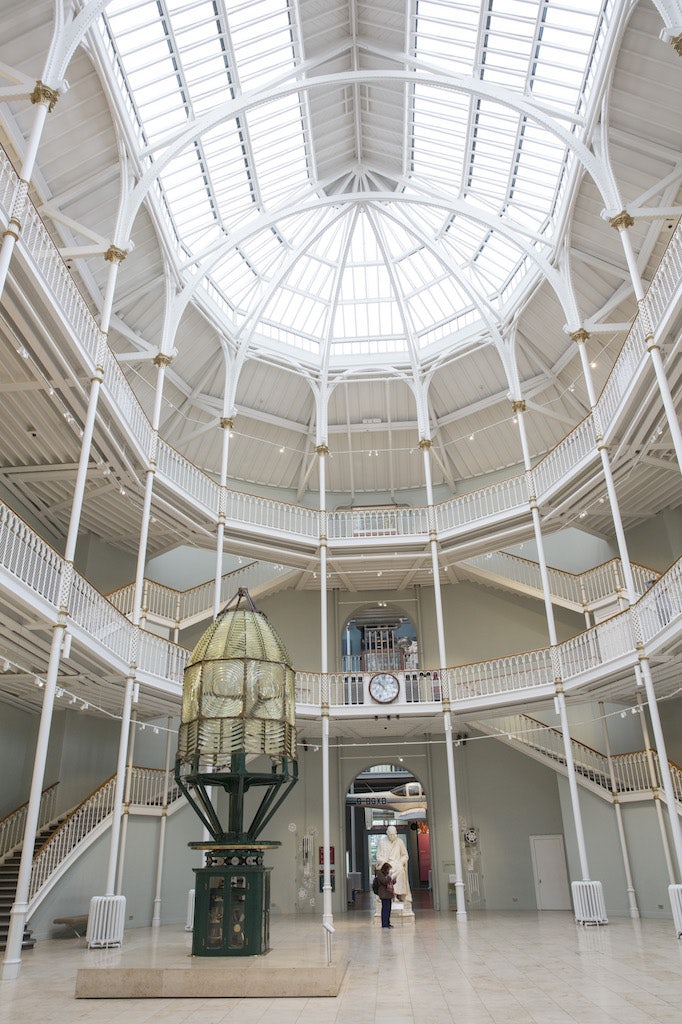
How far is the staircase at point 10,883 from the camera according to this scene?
1416cm

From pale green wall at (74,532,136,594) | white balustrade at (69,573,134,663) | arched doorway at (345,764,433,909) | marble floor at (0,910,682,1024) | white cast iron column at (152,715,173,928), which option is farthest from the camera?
arched doorway at (345,764,433,909)


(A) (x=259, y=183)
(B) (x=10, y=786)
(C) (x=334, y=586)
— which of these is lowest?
(B) (x=10, y=786)

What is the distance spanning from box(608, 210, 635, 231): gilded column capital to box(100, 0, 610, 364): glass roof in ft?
8.82

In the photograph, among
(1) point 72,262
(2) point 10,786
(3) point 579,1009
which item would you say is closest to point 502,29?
(1) point 72,262

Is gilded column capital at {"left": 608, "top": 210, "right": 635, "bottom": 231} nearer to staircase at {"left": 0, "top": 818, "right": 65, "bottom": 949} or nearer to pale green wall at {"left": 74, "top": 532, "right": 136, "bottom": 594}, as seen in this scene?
pale green wall at {"left": 74, "top": 532, "right": 136, "bottom": 594}

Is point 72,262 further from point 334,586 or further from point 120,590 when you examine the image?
point 334,586

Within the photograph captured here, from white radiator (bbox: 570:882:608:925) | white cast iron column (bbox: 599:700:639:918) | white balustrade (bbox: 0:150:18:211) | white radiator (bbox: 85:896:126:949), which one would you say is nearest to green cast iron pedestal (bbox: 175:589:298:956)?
white radiator (bbox: 85:896:126:949)

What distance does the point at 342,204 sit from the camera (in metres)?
23.6

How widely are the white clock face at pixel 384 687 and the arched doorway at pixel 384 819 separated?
8.80 metres

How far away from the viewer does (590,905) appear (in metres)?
15.2

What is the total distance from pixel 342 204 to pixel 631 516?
14.0 m

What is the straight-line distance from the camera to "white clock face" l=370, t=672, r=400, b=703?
65.5ft

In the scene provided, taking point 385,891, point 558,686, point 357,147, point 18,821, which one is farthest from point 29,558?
point 357,147

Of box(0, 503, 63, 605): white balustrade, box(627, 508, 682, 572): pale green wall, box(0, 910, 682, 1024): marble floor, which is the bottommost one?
box(0, 910, 682, 1024): marble floor
